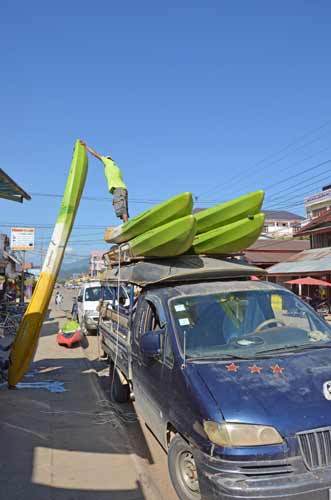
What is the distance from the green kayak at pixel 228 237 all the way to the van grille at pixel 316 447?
3.22 m

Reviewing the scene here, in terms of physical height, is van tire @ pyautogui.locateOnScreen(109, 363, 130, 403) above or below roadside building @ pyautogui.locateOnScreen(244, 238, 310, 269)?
below

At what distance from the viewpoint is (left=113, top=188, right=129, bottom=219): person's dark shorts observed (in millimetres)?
7461

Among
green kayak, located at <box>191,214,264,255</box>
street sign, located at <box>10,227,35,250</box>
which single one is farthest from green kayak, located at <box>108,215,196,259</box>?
street sign, located at <box>10,227,35,250</box>

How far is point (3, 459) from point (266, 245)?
115 feet

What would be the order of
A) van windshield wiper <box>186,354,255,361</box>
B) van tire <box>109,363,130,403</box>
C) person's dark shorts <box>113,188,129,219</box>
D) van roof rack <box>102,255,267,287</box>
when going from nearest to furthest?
van windshield wiper <box>186,354,255,361</box>
van roof rack <box>102,255,267,287</box>
van tire <box>109,363,130,403</box>
person's dark shorts <box>113,188,129,219</box>

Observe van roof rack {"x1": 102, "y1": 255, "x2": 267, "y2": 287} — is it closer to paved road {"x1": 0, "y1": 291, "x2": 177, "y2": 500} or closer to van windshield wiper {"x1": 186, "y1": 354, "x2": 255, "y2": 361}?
van windshield wiper {"x1": 186, "y1": 354, "x2": 255, "y2": 361}

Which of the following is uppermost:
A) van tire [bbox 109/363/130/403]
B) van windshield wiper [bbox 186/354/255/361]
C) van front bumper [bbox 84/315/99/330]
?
van windshield wiper [bbox 186/354/255/361]

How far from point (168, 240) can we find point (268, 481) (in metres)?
2.97

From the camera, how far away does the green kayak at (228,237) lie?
5.65m

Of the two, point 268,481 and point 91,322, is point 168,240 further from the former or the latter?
point 91,322

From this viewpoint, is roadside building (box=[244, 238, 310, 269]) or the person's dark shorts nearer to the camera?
the person's dark shorts

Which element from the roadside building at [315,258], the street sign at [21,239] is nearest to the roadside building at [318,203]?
the roadside building at [315,258]

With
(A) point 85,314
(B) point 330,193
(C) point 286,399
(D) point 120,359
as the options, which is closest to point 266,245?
(B) point 330,193

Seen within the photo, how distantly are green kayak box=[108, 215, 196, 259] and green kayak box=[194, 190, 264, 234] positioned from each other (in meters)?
0.74
